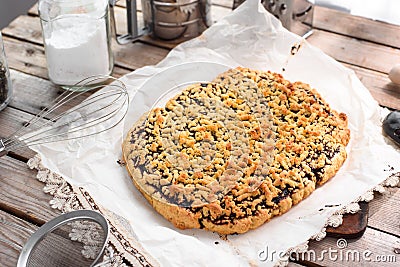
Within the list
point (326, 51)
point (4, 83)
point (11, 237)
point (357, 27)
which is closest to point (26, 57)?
point (4, 83)

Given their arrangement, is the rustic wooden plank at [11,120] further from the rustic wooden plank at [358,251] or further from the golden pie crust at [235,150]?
the rustic wooden plank at [358,251]

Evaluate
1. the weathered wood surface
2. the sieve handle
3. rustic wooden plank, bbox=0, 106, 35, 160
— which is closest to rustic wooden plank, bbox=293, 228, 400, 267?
the sieve handle

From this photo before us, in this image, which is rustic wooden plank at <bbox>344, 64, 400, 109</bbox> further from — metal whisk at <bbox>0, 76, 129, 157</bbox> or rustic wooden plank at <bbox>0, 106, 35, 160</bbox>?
rustic wooden plank at <bbox>0, 106, 35, 160</bbox>

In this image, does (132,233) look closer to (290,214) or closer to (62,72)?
(290,214)

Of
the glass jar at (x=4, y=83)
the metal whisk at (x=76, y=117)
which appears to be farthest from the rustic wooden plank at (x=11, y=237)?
the glass jar at (x=4, y=83)

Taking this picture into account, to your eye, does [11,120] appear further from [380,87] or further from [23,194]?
[380,87]

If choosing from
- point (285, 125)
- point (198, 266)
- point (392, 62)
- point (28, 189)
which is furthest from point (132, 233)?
point (392, 62)
